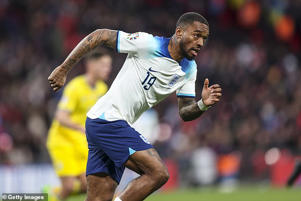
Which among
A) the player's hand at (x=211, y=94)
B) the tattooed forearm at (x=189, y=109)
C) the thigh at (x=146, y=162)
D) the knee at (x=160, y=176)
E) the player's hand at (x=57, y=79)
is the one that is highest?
the player's hand at (x=57, y=79)

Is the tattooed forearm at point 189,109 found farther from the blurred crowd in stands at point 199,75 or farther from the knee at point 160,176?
the blurred crowd in stands at point 199,75

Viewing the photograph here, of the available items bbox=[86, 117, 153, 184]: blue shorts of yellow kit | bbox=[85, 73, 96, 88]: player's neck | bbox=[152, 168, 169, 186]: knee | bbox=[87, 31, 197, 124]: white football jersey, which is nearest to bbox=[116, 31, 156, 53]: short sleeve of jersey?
bbox=[87, 31, 197, 124]: white football jersey

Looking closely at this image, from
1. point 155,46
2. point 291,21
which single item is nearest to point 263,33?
point 291,21

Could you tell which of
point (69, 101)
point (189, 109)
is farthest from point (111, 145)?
point (69, 101)

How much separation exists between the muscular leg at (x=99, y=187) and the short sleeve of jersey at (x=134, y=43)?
4.26 ft

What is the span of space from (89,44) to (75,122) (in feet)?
10.9

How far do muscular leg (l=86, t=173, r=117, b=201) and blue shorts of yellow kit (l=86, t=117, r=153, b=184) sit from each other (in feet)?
0.19

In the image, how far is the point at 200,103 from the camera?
6.50m

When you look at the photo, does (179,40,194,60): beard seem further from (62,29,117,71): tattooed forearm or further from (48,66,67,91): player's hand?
(48,66,67,91): player's hand

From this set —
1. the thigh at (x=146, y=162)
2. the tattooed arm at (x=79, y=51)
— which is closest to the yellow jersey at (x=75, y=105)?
the tattooed arm at (x=79, y=51)

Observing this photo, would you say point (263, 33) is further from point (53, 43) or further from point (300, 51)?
point (53, 43)

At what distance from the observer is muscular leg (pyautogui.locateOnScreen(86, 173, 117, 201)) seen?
6426mm

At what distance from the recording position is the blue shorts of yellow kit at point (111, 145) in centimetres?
609

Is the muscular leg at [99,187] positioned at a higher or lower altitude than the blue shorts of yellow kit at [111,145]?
lower
